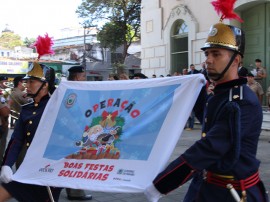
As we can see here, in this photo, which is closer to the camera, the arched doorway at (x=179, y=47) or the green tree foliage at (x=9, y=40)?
the arched doorway at (x=179, y=47)

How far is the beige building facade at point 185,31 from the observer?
600 inches

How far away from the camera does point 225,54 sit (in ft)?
8.14

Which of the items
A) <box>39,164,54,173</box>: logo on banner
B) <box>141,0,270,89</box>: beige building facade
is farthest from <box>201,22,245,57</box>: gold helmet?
<box>141,0,270,89</box>: beige building facade

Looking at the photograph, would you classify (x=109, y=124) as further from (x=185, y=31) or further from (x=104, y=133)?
(x=185, y=31)

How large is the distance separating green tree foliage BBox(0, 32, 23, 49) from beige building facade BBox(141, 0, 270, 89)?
76.4 meters

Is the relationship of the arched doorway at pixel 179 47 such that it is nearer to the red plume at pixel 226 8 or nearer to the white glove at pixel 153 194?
the red plume at pixel 226 8

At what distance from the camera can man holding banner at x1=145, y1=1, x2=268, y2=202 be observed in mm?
2264

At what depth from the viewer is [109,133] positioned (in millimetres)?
3080

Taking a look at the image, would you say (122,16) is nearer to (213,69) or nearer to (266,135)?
(266,135)

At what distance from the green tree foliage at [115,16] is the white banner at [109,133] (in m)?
27.0

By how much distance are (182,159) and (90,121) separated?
46.4 inches

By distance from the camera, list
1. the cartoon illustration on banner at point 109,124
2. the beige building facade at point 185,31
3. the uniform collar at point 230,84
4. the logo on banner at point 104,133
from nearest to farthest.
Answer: the uniform collar at point 230,84, the cartoon illustration on banner at point 109,124, the logo on banner at point 104,133, the beige building facade at point 185,31

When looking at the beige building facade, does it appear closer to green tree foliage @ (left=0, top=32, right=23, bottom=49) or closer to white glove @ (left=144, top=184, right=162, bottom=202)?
white glove @ (left=144, top=184, right=162, bottom=202)

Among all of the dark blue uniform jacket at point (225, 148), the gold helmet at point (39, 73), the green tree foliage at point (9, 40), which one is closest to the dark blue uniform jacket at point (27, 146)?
the gold helmet at point (39, 73)
